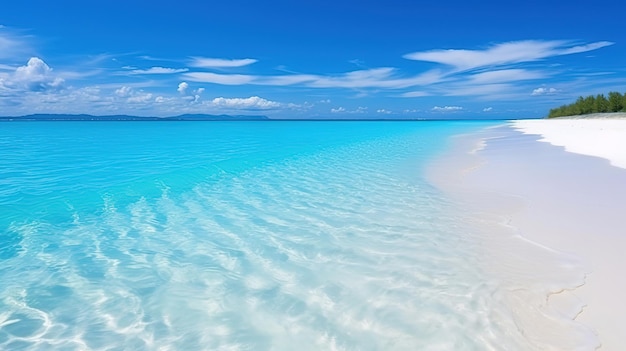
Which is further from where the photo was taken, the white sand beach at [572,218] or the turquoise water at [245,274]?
the white sand beach at [572,218]

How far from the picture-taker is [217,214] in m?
7.67

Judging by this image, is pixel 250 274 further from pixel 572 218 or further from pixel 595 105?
pixel 595 105

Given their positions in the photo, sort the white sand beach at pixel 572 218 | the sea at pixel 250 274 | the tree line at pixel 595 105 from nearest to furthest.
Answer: the sea at pixel 250 274, the white sand beach at pixel 572 218, the tree line at pixel 595 105

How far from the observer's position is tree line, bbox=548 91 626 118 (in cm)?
7688

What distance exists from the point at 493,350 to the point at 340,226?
146 inches

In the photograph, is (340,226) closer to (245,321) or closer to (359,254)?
(359,254)

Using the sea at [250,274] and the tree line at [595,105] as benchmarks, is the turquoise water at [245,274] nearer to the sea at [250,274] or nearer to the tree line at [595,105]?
the sea at [250,274]

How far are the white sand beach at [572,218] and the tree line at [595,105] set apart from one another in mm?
80714

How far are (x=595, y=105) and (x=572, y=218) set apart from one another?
96565 mm

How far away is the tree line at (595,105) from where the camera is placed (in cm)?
7688

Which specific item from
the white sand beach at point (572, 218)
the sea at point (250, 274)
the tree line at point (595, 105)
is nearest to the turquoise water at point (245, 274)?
the sea at point (250, 274)

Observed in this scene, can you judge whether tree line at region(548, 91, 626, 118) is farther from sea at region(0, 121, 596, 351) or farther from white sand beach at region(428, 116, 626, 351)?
sea at region(0, 121, 596, 351)

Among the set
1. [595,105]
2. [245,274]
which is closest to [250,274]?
[245,274]

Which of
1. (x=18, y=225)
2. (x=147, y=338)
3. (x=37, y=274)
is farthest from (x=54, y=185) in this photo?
(x=147, y=338)
